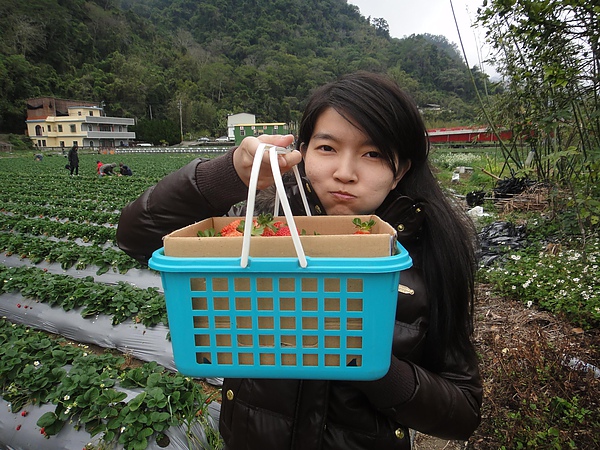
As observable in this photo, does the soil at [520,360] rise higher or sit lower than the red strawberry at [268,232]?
lower

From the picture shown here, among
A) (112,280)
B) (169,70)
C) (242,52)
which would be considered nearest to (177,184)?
(112,280)

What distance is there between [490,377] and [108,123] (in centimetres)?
6016

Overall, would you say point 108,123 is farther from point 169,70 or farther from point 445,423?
point 445,423

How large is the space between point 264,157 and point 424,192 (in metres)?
0.63

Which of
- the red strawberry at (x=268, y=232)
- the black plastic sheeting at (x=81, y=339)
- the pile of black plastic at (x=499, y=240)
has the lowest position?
the black plastic sheeting at (x=81, y=339)

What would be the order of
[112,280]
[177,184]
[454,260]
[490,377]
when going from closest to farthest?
[177,184], [454,260], [490,377], [112,280]

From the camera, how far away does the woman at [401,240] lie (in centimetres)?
119

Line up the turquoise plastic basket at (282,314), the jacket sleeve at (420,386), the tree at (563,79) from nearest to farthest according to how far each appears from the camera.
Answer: the turquoise plastic basket at (282,314) < the jacket sleeve at (420,386) < the tree at (563,79)

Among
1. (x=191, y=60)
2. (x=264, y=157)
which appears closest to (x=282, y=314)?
(x=264, y=157)

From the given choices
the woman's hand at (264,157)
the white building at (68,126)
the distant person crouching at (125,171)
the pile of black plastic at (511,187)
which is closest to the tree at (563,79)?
the pile of black plastic at (511,187)

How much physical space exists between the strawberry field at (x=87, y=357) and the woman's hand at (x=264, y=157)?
1.90 metres

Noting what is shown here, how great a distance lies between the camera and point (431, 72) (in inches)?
3664

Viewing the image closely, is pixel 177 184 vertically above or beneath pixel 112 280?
above

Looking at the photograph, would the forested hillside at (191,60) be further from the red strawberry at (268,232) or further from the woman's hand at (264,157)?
the red strawberry at (268,232)
